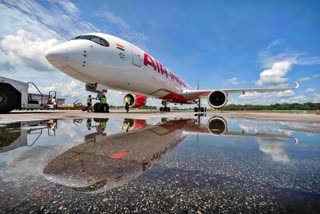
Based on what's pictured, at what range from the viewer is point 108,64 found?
923 cm

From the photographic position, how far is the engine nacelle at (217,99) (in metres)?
12.8

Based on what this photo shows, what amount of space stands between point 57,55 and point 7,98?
4.09 m

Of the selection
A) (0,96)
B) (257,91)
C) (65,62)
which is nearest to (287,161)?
(65,62)

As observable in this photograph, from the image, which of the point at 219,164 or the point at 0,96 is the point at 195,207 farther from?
the point at 0,96

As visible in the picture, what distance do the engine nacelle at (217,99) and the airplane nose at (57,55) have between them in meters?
9.44

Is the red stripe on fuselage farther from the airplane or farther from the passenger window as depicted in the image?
the passenger window

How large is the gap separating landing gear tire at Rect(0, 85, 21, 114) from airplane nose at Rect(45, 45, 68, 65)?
318cm

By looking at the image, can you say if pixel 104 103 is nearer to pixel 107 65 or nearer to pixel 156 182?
pixel 107 65

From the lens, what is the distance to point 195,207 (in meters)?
0.92

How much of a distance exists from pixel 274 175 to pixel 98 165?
4.58ft

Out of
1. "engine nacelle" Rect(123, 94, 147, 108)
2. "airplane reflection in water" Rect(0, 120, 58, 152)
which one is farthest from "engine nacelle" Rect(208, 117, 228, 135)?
"engine nacelle" Rect(123, 94, 147, 108)

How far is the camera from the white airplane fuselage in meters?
7.94

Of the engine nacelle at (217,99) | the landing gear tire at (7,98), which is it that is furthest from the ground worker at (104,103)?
the engine nacelle at (217,99)

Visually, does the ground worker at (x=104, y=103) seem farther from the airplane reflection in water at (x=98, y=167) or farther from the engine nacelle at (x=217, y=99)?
the airplane reflection in water at (x=98, y=167)
